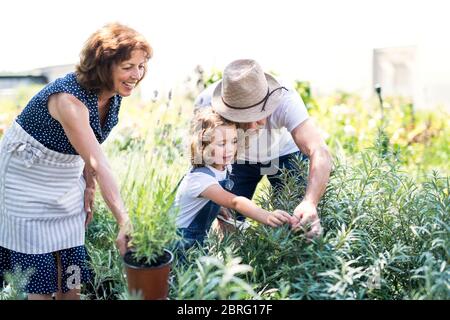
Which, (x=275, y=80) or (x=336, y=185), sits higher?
(x=275, y=80)

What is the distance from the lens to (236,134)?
2.92 metres

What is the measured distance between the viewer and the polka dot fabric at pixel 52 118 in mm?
2561

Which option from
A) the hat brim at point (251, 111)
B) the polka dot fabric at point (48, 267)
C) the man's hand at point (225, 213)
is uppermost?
the hat brim at point (251, 111)

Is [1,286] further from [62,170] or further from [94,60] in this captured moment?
[94,60]

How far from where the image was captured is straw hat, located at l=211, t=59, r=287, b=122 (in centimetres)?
289

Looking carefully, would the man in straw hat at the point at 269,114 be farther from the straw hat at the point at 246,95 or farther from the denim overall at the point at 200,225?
the denim overall at the point at 200,225

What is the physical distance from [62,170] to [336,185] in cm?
134

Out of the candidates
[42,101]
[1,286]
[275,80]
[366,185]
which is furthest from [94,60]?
[366,185]

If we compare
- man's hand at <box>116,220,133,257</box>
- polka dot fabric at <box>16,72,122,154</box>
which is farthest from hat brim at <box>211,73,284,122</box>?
man's hand at <box>116,220,133,257</box>

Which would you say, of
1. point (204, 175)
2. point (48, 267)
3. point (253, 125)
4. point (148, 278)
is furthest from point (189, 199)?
point (148, 278)

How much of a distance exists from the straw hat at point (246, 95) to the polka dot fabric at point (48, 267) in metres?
0.97

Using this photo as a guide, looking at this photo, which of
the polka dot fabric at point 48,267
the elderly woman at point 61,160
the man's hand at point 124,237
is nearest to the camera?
the man's hand at point 124,237

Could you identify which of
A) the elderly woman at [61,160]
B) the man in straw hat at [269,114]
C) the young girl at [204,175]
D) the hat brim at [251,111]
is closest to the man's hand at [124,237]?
the elderly woman at [61,160]
